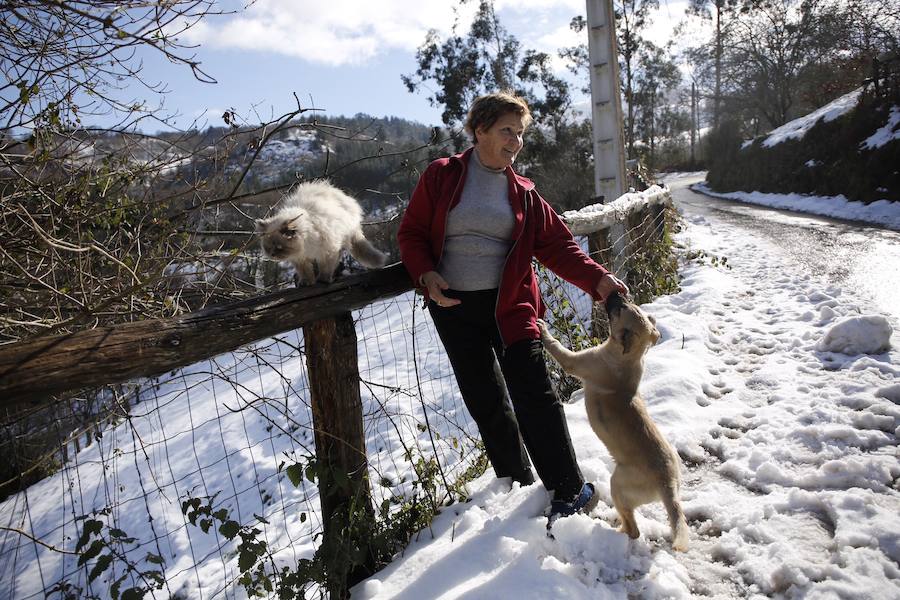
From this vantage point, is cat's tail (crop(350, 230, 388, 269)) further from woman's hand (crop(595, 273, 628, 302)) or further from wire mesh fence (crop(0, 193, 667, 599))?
woman's hand (crop(595, 273, 628, 302))

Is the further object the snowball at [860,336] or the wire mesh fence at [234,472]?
the snowball at [860,336]

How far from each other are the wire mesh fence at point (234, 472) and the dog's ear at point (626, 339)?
4.29 feet

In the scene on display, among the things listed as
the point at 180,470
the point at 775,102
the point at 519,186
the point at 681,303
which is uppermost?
the point at 775,102

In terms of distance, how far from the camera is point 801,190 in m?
16.4

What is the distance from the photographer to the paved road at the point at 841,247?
600 centimetres

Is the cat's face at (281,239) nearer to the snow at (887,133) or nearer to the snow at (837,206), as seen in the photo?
the snow at (837,206)

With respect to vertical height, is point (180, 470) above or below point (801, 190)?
below

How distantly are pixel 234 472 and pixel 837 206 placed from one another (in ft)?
52.0

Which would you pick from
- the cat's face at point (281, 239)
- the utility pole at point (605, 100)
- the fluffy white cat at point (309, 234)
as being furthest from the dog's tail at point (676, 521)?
the utility pole at point (605, 100)

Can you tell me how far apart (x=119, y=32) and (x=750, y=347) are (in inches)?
210

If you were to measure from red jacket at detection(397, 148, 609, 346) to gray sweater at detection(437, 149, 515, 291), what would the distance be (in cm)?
5

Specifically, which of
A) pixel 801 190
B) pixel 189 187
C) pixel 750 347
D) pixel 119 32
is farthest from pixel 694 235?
pixel 119 32

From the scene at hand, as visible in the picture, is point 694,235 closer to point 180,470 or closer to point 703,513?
point 703,513

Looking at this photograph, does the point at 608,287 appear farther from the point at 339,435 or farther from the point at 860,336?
the point at 860,336
